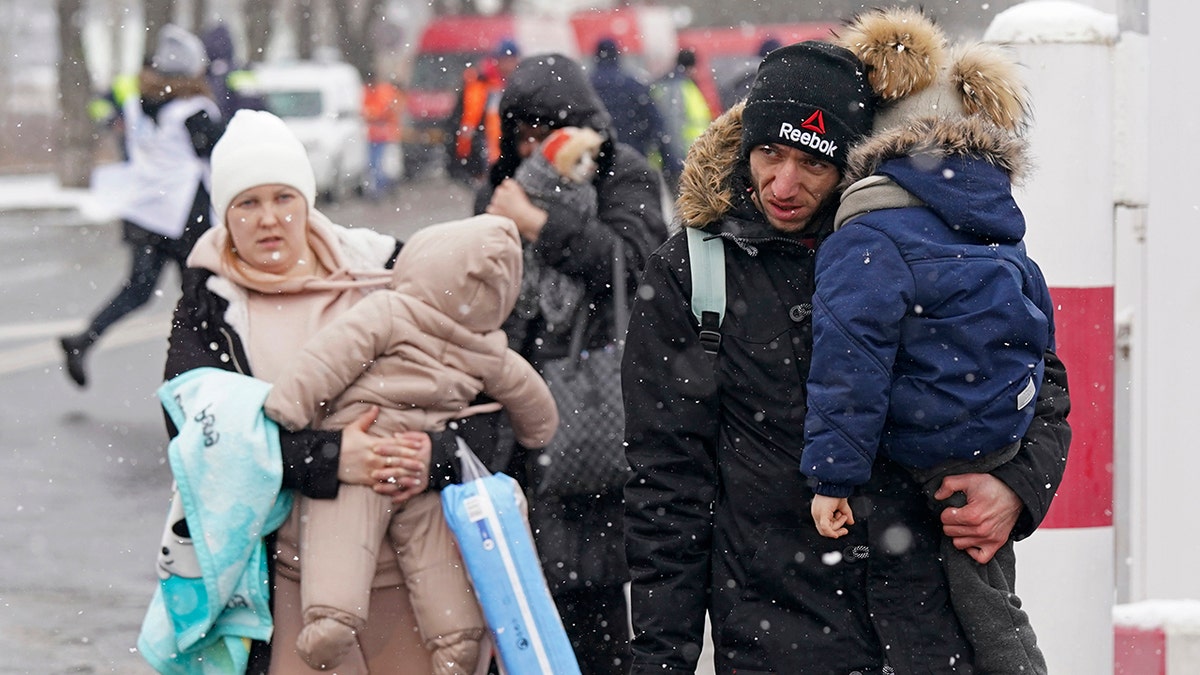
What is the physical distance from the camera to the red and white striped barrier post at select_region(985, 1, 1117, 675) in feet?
12.3

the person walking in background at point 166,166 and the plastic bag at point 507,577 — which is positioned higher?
the person walking in background at point 166,166

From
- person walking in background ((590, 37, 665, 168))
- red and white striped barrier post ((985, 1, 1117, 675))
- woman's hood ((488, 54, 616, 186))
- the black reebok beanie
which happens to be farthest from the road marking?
the black reebok beanie

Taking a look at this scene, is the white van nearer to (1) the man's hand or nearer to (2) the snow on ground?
(2) the snow on ground

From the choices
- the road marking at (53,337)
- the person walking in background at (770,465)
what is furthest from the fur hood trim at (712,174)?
the road marking at (53,337)

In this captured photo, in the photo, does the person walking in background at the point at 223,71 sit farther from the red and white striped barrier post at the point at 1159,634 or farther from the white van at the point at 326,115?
the white van at the point at 326,115

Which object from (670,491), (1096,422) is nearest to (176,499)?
(670,491)

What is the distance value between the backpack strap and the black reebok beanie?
Answer: 188 mm

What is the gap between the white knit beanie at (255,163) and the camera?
13.4ft

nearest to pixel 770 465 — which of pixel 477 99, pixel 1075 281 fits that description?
pixel 1075 281

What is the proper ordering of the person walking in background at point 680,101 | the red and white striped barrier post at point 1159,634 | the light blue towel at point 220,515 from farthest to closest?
the person walking in background at point 680,101 < the red and white striped barrier post at point 1159,634 < the light blue towel at point 220,515

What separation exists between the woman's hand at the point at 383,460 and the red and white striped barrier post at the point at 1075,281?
1347 mm

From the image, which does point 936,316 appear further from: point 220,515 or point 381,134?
point 381,134

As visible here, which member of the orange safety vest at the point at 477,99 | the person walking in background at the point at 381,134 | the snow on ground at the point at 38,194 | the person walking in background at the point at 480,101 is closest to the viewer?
the person walking in background at the point at 480,101

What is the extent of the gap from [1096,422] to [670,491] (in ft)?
4.10
